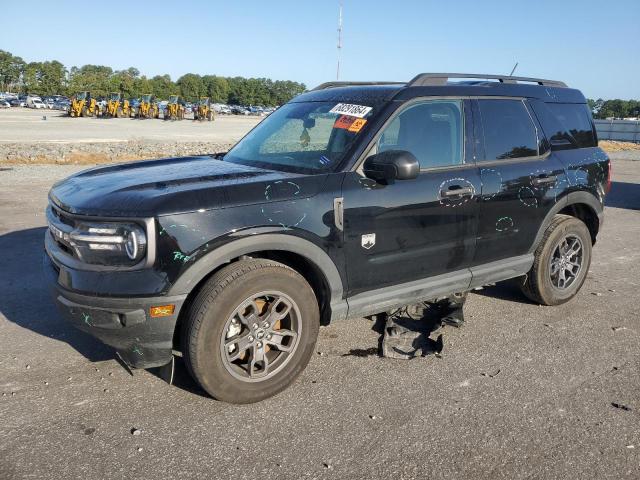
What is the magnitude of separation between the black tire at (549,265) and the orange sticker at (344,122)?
2.13 meters

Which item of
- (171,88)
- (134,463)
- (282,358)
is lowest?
(134,463)

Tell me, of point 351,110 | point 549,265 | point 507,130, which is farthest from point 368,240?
point 549,265

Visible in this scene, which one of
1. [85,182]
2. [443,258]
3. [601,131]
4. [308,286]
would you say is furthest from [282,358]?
[601,131]

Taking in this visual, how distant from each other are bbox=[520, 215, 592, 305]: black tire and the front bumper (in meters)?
3.25

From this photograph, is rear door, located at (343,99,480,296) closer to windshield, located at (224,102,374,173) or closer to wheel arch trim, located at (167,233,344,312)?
wheel arch trim, located at (167,233,344,312)

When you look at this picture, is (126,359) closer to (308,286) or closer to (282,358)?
(282,358)

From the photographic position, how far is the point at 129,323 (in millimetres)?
2910

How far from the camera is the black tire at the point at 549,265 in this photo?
15.6 ft

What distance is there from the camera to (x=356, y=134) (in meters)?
3.69

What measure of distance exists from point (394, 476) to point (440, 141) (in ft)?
7.85

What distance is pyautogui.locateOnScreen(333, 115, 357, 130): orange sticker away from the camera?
3.81 metres

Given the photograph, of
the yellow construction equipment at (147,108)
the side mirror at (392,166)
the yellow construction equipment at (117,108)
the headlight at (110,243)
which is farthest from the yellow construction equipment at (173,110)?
Answer: the headlight at (110,243)

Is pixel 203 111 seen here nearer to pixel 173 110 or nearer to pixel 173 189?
pixel 173 110

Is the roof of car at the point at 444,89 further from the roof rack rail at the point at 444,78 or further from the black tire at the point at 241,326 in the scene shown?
the black tire at the point at 241,326
